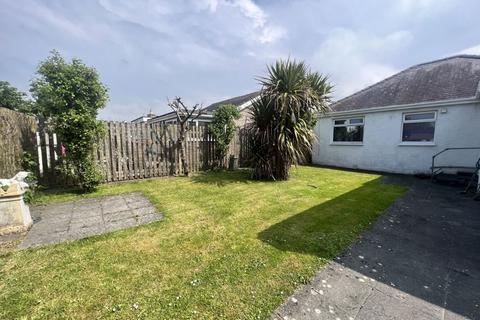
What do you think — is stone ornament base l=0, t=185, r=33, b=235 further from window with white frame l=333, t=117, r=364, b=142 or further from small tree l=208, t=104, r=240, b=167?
window with white frame l=333, t=117, r=364, b=142

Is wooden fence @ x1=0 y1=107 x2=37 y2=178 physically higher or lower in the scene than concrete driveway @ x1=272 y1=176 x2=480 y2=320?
higher

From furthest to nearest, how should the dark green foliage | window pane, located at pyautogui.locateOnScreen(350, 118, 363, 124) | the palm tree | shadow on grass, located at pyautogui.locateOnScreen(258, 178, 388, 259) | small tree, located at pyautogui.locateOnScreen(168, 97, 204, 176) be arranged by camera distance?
the dark green foliage < window pane, located at pyautogui.locateOnScreen(350, 118, 363, 124) < small tree, located at pyautogui.locateOnScreen(168, 97, 204, 176) < the palm tree < shadow on grass, located at pyautogui.locateOnScreen(258, 178, 388, 259)

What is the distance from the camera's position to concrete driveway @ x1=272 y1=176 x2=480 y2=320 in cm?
174

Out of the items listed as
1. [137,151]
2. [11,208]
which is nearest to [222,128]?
[137,151]

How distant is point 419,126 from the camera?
823cm

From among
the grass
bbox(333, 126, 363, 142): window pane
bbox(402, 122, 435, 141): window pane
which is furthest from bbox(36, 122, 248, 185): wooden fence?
bbox(402, 122, 435, 141): window pane

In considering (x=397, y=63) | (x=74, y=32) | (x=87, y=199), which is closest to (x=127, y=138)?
(x=87, y=199)

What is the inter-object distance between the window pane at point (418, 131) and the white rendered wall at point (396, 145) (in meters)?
0.19

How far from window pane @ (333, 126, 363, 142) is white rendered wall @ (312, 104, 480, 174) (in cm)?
26

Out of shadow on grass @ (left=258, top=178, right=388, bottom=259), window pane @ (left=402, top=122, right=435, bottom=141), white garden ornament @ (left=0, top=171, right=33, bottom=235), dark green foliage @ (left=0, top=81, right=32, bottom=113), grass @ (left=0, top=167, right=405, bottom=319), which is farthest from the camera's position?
dark green foliage @ (left=0, top=81, right=32, bottom=113)

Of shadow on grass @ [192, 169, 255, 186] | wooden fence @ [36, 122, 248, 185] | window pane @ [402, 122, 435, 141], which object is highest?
window pane @ [402, 122, 435, 141]

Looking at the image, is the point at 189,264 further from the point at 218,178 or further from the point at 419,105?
the point at 419,105

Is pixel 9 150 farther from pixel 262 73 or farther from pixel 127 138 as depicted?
pixel 262 73

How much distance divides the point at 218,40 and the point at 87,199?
24.2 feet
